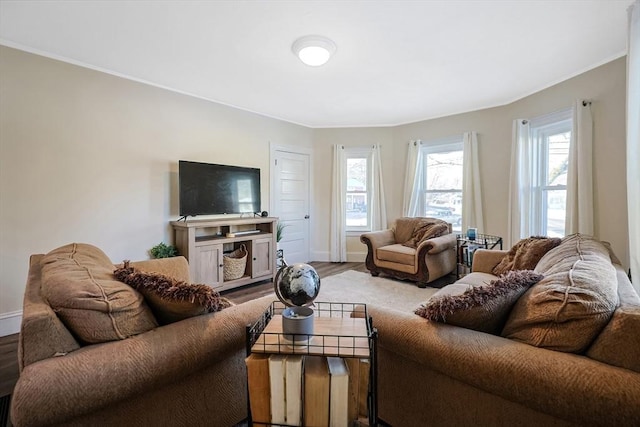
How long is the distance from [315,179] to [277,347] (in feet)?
15.0

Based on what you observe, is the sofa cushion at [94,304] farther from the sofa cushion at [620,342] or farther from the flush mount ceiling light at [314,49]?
the flush mount ceiling light at [314,49]

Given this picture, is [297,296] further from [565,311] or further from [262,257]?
[262,257]

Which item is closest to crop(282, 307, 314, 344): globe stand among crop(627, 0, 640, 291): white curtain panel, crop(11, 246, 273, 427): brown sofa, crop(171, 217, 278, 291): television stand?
crop(11, 246, 273, 427): brown sofa

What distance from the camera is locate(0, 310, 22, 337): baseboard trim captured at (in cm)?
250

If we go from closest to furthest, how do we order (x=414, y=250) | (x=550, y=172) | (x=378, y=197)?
(x=550, y=172)
(x=414, y=250)
(x=378, y=197)

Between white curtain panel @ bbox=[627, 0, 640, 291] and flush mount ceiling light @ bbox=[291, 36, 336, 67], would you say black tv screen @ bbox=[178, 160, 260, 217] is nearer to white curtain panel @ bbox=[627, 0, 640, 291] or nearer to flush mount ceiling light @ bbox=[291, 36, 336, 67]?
→ flush mount ceiling light @ bbox=[291, 36, 336, 67]

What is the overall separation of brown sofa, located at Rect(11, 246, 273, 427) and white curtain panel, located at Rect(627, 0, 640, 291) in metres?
2.58

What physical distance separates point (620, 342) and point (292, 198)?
178 inches

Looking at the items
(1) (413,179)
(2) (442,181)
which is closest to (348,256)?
(1) (413,179)

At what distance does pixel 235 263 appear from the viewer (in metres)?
3.71

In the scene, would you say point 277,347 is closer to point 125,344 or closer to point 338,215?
point 125,344

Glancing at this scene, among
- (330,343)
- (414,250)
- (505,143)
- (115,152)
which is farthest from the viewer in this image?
(505,143)

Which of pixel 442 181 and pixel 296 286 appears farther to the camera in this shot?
pixel 442 181

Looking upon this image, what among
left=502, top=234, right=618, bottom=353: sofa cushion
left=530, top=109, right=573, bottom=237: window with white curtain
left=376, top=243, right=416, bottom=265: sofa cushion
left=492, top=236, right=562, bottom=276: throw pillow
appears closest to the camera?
A: left=502, top=234, right=618, bottom=353: sofa cushion
